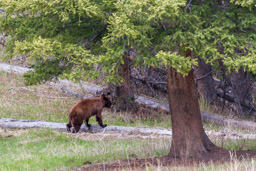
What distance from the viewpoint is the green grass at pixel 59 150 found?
10.4 m

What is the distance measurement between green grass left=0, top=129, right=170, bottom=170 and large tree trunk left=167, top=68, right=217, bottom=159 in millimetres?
1089

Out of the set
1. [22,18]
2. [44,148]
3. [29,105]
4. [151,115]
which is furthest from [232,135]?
[29,105]

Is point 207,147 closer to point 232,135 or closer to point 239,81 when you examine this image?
point 232,135

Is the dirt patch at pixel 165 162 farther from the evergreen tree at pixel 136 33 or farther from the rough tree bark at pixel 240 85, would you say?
the rough tree bark at pixel 240 85

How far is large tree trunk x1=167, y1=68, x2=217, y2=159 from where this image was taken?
10.5m

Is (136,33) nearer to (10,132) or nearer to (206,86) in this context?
(10,132)

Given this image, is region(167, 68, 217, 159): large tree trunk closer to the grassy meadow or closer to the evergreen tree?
the grassy meadow

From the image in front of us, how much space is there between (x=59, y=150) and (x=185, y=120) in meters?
3.59

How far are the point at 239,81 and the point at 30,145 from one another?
10210 millimetres

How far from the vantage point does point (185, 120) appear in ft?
34.9

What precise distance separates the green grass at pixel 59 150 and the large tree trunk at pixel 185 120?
109 centimetres

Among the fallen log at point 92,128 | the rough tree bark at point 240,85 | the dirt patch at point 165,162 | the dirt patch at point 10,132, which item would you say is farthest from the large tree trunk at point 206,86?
the dirt patch at point 165,162

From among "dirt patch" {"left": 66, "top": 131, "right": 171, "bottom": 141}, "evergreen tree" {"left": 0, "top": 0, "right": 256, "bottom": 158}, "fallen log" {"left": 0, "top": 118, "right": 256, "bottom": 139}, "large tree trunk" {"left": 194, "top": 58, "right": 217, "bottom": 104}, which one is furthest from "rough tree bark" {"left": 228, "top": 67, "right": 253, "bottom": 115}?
"evergreen tree" {"left": 0, "top": 0, "right": 256, "bottom": 158}

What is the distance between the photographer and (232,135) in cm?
1427
